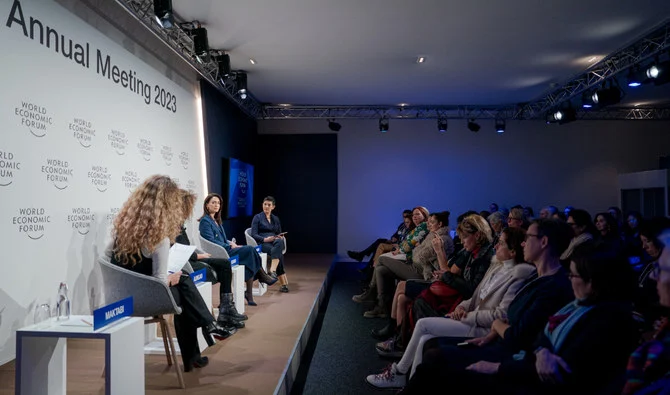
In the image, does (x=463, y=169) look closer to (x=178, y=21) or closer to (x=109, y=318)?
(x=178, y=21)

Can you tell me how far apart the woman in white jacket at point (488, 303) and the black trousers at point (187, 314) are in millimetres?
1348

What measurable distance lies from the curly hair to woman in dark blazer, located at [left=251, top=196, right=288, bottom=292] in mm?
3331

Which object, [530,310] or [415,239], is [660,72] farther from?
[530,310]

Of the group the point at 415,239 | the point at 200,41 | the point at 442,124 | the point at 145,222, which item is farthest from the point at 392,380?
the point at 442,124

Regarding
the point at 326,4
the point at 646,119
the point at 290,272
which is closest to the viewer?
the point at 326,4

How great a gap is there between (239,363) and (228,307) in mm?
953

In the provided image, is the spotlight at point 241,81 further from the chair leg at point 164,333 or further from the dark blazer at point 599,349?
the dark blazer at point 599,349

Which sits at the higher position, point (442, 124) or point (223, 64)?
point (223, 64)

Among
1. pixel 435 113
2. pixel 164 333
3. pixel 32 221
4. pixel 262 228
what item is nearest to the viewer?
pixel 164 333

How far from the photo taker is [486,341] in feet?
8.41

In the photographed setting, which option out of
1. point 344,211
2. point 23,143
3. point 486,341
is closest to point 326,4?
point 23,143

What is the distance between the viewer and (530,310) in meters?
2.21

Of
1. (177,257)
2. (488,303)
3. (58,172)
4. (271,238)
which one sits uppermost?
(58,172)

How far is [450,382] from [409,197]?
8.72 m
